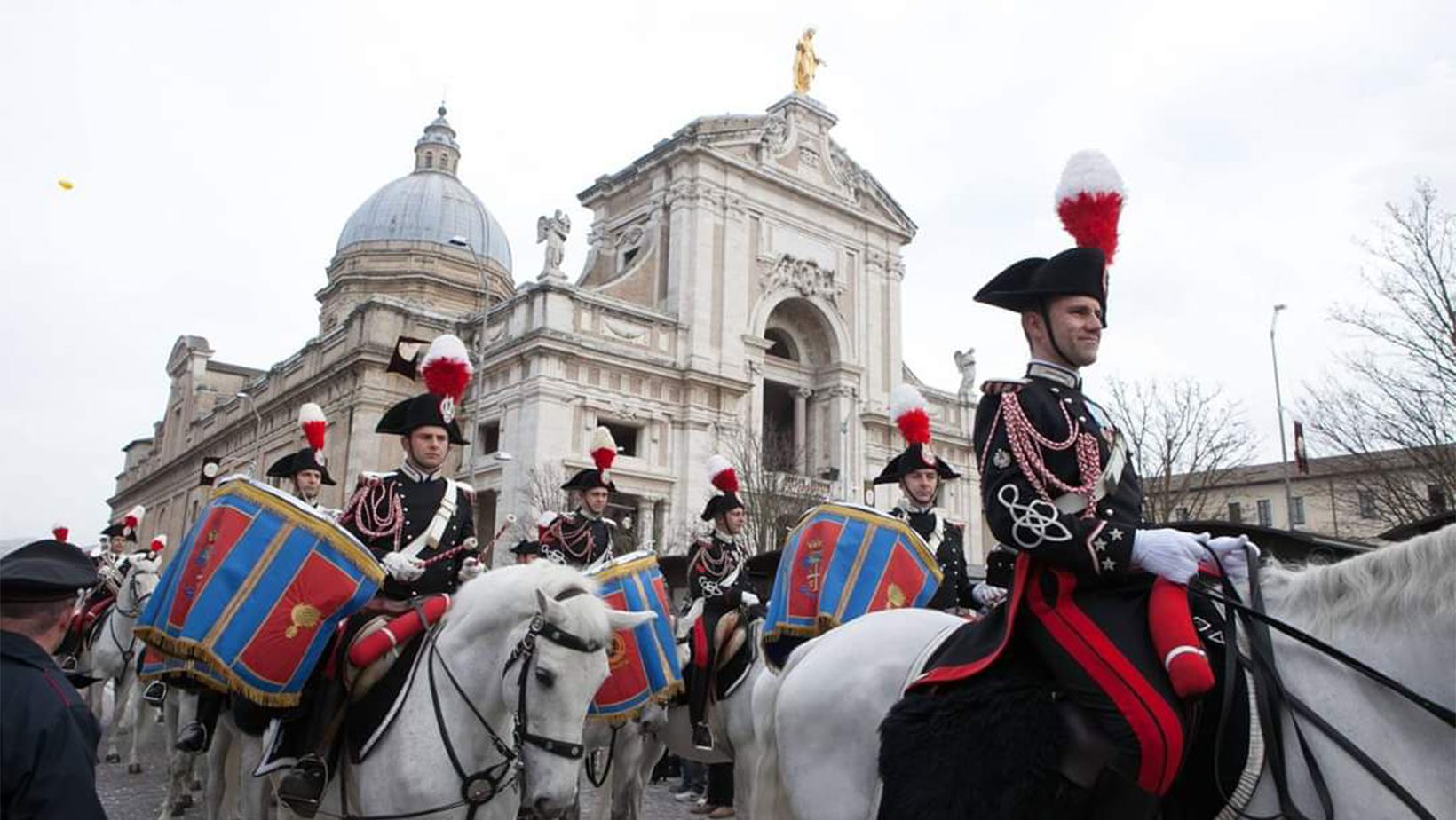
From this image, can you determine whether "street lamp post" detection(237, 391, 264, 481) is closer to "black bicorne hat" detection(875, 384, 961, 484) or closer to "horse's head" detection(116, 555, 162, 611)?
"horse's head" detection(116, 555, 162, 611)

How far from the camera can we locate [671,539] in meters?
35.6

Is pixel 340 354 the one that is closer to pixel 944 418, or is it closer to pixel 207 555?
pixel 944 418

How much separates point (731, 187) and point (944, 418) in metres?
16.0

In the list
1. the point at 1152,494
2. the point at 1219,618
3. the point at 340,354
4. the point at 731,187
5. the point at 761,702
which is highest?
the point at 731,187

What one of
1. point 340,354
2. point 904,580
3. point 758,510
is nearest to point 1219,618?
point 904,580

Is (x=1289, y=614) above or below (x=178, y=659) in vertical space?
above

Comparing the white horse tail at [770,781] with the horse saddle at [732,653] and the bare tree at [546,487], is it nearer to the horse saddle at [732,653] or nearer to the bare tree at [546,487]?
the horse saddle at [732,653]

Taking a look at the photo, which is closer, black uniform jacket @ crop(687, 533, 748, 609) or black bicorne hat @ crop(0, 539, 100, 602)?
black bicorne hat @ crop(0, 539, 100, 602)

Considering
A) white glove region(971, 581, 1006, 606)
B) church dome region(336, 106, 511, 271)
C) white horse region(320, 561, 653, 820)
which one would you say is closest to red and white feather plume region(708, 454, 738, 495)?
white glove region(971, 581, 1006, 606)

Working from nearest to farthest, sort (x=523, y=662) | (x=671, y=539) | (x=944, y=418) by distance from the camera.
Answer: (x=523, y=662)
(x=671, y=539)
(x=944, y=418)

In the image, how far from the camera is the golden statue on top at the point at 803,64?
4384cm

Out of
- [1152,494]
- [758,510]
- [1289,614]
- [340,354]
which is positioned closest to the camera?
[1289,614]

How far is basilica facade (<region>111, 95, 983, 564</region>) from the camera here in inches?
1363

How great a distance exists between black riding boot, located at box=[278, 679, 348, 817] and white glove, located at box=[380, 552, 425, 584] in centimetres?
72
